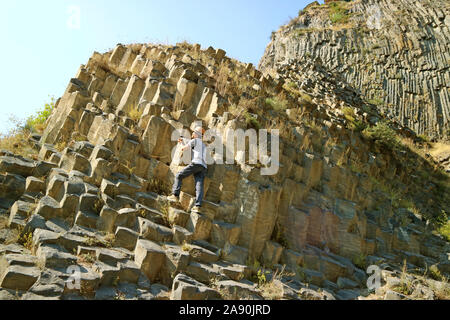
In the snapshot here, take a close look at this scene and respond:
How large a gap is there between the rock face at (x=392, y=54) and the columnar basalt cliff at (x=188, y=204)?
10442 millimetres

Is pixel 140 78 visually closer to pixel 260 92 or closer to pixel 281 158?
pixel 260 92

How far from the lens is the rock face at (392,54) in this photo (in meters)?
23.7

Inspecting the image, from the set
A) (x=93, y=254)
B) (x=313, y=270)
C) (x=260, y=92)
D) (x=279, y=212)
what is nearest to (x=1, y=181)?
(x=93, y=254)

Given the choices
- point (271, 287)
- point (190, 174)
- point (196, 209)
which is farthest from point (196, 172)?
point (271, 287)

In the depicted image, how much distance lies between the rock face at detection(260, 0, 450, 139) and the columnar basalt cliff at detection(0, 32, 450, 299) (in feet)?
34.3

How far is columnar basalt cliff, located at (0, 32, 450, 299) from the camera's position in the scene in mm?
5504

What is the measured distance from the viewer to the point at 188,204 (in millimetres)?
7293

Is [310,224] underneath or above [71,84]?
underneath

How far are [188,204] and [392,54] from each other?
83.7 feet

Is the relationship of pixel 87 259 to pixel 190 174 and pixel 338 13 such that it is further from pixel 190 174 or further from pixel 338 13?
pixel 338 13

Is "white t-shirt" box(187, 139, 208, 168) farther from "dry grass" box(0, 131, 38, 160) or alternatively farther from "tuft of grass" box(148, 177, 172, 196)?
"dry grass" box(0, 131, 38, 160)

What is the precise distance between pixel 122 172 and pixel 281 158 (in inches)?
164

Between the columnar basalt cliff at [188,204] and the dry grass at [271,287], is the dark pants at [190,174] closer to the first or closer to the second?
the columnar basalt cliff at [188,204]

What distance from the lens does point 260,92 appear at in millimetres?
11977
